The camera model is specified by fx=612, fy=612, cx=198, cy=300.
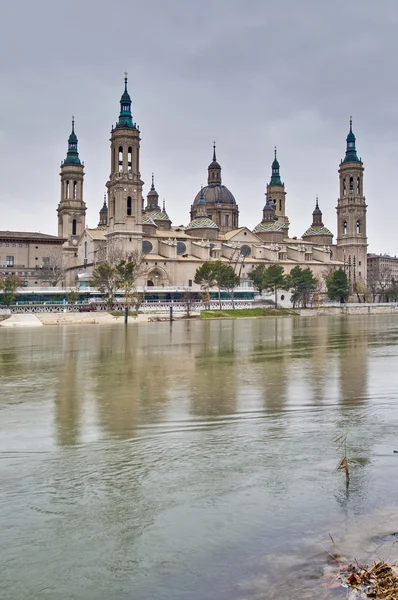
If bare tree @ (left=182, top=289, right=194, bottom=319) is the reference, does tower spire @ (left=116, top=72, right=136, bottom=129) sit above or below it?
above

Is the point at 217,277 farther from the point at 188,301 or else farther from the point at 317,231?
the point at 317,231

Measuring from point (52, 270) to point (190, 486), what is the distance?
9288 cm

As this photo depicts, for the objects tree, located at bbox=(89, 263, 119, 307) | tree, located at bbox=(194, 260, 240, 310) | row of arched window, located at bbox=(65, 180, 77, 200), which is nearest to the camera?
tree, located at bbox=(89, 263, 119, 307)

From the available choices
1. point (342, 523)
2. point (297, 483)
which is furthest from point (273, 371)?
point (342, 523)

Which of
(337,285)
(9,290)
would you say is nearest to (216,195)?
(337,285)

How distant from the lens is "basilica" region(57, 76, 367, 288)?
91125 millimetres

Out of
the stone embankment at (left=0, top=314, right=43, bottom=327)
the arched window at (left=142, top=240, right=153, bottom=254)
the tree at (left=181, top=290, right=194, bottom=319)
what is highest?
the arched window at (left=142, top=240, right=153, bottom=254)

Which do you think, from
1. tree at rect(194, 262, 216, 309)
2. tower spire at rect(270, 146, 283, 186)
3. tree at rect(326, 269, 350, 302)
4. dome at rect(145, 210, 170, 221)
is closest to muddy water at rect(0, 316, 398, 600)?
tree at rect(194, 262, 216, 309)

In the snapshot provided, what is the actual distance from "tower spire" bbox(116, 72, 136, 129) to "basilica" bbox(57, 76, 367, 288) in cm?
15

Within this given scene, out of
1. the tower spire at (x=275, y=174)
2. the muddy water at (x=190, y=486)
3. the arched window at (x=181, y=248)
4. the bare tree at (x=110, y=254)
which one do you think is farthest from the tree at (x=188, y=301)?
the muddy water at (x=190, y=486)

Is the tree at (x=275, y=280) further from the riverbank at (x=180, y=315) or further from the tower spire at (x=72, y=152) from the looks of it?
the tower spire at (x=72, y=152)

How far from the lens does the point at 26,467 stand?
10.5 m

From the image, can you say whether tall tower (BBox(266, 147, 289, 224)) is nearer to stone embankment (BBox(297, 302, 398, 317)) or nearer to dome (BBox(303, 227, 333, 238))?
dome (BBox(303, 227, 333, 238))

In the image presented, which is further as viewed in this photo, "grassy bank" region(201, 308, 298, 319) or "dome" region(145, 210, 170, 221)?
"dome" region(145, 210, 170, 221)
